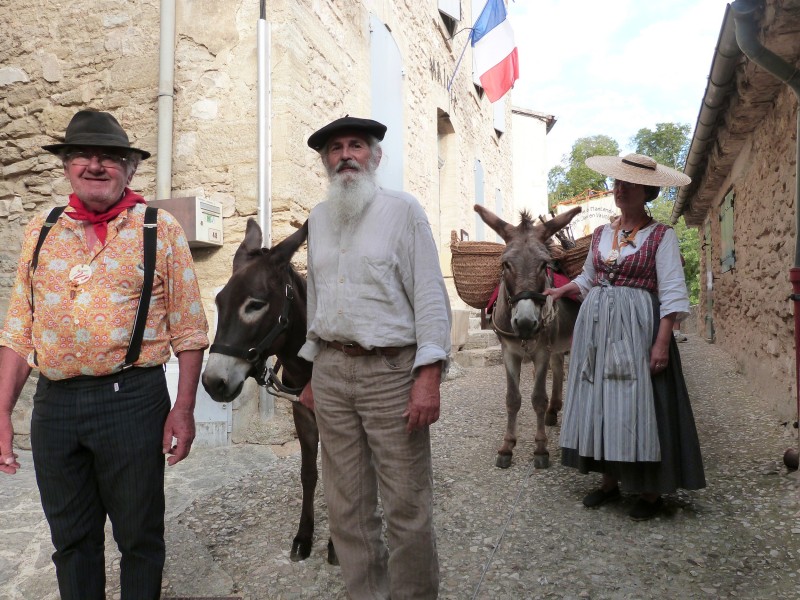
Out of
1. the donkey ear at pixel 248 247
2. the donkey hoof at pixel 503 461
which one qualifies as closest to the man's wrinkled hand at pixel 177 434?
the donkey ear at pixel 248 247

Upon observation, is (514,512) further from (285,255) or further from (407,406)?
(285,255)

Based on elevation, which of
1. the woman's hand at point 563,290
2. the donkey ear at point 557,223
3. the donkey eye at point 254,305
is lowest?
the donkey eye at point 254,305

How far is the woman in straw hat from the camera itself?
3.00 meters

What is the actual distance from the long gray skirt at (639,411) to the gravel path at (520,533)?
26cm

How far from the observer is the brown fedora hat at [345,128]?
1958mm

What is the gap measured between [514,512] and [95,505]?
2280 millimetres

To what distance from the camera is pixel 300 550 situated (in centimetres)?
279

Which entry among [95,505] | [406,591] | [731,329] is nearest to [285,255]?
[95,505]

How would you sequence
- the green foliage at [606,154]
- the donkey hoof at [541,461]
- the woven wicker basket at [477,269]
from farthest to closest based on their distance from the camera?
1. the green foliage at [606,154]
2. the woven wicker basket at [477,269]
3. the donkey hoof at [541,461]

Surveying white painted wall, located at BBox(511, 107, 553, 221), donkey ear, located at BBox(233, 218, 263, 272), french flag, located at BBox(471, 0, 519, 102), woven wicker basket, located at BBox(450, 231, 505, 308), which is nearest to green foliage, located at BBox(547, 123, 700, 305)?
white painted wall, located at BBox(511, 107, 553, 221)

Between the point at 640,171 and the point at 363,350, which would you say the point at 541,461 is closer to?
the point at 640,171

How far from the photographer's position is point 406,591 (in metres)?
1.90

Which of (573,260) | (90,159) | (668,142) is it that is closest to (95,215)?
(90,159)

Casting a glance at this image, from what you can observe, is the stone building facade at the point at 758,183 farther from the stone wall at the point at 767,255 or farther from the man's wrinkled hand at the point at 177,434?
the man's wrinkled hand at the point at 177,434
